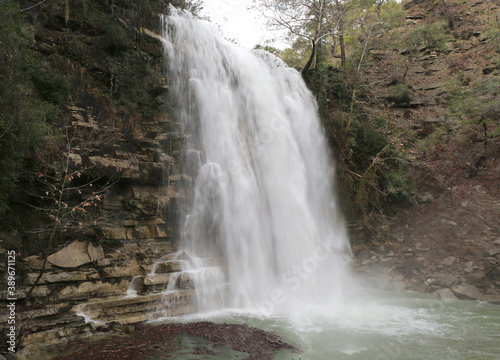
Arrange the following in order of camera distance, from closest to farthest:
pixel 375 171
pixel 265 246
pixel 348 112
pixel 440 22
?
1. pixel 265 246
2. pixel 375 171
3. pixel 348 112
4. pixel 440 22

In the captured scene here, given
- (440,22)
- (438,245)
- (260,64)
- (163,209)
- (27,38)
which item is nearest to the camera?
(27,38)

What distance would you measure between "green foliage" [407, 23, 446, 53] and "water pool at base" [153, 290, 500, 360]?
51.7ft

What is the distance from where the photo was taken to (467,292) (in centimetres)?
1093

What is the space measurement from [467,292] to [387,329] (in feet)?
17.2

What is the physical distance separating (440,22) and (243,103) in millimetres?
16409

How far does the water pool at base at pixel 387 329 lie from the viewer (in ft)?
20.9

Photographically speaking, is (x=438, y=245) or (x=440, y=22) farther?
(x=440, y=22)

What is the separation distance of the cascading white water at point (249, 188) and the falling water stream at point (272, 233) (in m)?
0.04

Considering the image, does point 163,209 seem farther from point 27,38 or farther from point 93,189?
point 27,38

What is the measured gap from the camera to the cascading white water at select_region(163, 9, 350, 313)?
377 inches

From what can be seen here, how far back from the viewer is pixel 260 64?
14000mm

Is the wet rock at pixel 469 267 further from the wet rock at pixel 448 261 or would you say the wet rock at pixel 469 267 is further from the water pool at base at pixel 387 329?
the water pool at base at pixel 387 329

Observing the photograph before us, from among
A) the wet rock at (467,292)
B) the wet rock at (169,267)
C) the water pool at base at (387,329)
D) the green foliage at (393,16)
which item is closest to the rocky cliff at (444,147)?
the wet rock at (467,292)

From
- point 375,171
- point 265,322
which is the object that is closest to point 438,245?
point 375,171
